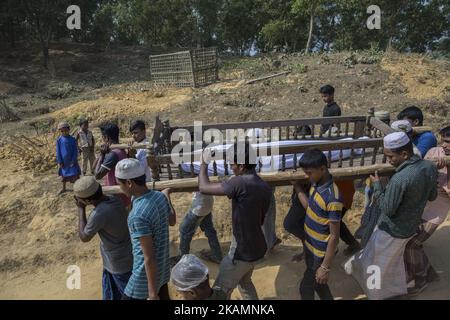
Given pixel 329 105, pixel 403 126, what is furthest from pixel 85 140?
pixel 403 126

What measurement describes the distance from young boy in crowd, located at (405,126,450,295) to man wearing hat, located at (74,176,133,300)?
250cm

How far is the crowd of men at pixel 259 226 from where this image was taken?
2684 mm

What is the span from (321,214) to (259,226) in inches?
19.2

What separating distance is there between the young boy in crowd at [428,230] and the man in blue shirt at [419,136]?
24 cm

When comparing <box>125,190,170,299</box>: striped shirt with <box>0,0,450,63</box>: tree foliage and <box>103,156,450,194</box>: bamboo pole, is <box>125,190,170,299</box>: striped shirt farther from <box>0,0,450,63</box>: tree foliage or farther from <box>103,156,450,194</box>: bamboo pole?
<box>0,0,450,63</box>: tree foliage

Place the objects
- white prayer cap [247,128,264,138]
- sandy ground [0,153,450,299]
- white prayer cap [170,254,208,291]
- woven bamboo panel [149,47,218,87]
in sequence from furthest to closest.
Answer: woven bamboo panel [149,47,218,87] → white prayer cap [247,128,264,138] → sandy ground [0,153,450,299] → white prayer cap [170,254,208,291]

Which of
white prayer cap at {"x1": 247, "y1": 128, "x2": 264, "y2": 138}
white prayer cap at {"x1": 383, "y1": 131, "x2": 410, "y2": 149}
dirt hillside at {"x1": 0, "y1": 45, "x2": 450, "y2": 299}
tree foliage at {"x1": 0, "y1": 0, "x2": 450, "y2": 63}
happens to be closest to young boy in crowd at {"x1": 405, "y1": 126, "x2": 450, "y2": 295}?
dirt hillside at {"x1": 0, "y1": 45, "x2": 450, "y2": 299}

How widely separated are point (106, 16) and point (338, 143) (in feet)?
78.3

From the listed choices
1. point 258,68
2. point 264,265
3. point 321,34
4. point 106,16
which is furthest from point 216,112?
point 321,34

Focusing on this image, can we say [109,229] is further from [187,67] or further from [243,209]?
[187,67]

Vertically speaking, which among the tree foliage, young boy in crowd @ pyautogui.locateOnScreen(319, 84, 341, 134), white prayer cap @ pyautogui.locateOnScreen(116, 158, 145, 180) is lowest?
white prayer cap @ pyautogui.locateOnScreen(116, 158, 145, 180)

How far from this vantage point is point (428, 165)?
2.96 meters

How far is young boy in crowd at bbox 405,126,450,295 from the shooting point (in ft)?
11.9

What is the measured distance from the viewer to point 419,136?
4.09 m
